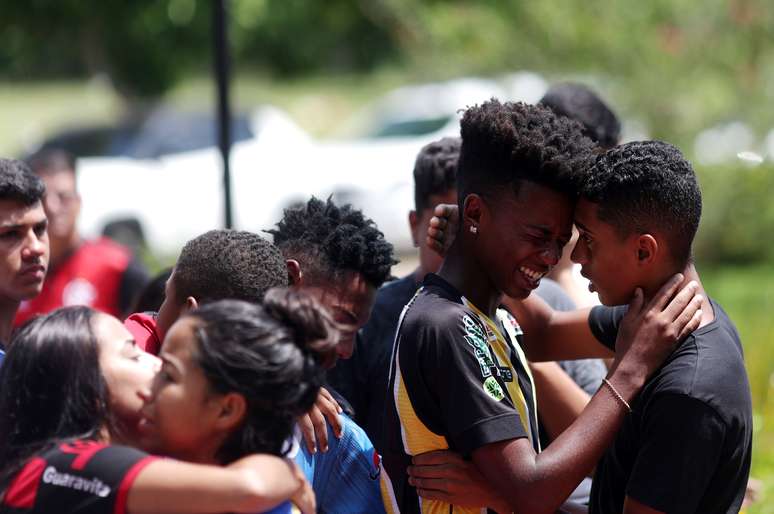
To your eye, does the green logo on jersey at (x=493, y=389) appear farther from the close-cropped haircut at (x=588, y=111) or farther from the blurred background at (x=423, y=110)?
the blurred background at (x=423, y=110)

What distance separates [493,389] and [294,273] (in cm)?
98

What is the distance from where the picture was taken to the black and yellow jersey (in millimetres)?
2980

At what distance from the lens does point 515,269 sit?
10.6 feet

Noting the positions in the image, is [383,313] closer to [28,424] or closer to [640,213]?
[640,213]

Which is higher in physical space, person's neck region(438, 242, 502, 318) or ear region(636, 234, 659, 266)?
ear region(636, 234, 659, 266)

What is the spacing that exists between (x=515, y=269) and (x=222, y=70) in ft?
11.5

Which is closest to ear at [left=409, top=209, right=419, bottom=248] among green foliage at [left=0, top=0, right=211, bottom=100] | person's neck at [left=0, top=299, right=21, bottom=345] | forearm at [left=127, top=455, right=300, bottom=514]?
person's neck at [left=0, top=299, right=21, bottom=345]

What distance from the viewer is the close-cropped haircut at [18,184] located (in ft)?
14.4

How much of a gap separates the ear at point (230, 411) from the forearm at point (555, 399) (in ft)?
4.95

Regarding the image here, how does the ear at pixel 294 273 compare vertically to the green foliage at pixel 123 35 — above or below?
below

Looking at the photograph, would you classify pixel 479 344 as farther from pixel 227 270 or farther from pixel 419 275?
pixel 419 275

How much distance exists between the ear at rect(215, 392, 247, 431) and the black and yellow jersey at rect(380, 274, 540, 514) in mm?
585

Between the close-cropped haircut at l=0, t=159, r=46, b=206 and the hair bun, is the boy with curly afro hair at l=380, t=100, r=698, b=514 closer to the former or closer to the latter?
the hair bun

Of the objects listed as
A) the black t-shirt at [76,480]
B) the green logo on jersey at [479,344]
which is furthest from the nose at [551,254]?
the black t-shirt at [76,480]
